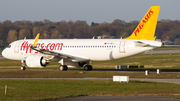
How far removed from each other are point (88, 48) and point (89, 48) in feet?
0.51

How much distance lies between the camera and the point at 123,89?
25.3 metres

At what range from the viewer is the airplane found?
4156 cm

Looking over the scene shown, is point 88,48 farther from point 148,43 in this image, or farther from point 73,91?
point 73,91

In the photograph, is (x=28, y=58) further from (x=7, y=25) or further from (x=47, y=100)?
(x=7, y=25)

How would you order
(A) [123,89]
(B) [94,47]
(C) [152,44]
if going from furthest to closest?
1. (B) [94,47]
2. (C) [152,44]
3. (A) [123,89]

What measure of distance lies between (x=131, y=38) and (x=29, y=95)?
950 inches

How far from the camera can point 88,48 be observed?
43.8 meters

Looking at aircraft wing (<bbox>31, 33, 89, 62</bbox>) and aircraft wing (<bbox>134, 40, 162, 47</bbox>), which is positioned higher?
aircraft wing (<bbox>134, 40, 162, 47</bbox>)

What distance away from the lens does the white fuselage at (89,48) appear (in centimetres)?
4156

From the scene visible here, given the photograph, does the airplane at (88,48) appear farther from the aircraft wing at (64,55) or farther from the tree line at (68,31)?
the tree line at (68,31)

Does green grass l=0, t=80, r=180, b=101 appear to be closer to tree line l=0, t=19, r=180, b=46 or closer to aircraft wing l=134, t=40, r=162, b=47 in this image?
aircraft wing l=134, t=40, r=162, b=47

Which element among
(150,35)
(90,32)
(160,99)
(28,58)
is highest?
(90,32)

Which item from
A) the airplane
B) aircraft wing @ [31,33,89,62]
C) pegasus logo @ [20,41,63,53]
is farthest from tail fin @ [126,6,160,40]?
pegasus logo @ [20,41,63,53]

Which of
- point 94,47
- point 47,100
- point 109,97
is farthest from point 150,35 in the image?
point 47,100
